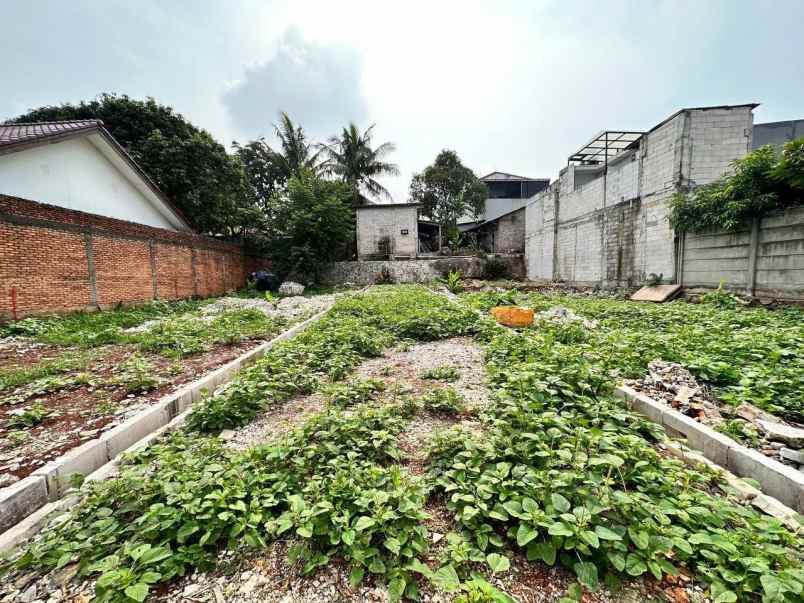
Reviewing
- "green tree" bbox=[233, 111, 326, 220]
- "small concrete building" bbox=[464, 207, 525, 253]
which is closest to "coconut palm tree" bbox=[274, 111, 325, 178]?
"green tree" bbox=[233, 111, 326, 220]

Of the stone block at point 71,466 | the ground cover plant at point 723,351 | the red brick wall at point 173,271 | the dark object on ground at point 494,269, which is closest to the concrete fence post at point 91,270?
the red brick wall at point 173,271

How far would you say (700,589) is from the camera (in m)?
1.33

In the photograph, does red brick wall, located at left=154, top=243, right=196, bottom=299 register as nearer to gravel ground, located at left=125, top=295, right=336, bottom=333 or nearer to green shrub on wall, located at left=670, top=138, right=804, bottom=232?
gravel ground, located at left=125, top=295, right=336, bottom=333

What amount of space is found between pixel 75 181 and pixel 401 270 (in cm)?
1321

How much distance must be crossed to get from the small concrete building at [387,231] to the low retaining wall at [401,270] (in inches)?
60.1

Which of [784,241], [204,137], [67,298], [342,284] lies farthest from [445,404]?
[204,137]

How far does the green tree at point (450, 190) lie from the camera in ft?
81.0

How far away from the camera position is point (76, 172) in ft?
33.4

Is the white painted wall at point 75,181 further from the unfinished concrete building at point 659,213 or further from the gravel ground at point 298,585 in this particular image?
the unfinished concrete building at point 659,213

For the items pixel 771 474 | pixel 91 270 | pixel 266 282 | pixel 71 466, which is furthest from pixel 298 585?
pixel 266 282

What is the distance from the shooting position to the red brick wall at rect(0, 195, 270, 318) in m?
6.45

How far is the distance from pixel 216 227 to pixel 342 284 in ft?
23.5

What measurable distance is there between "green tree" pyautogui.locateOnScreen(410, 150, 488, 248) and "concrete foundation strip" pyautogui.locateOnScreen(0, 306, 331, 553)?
22780 millimetres

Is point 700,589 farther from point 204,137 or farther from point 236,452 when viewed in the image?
point 204,137
